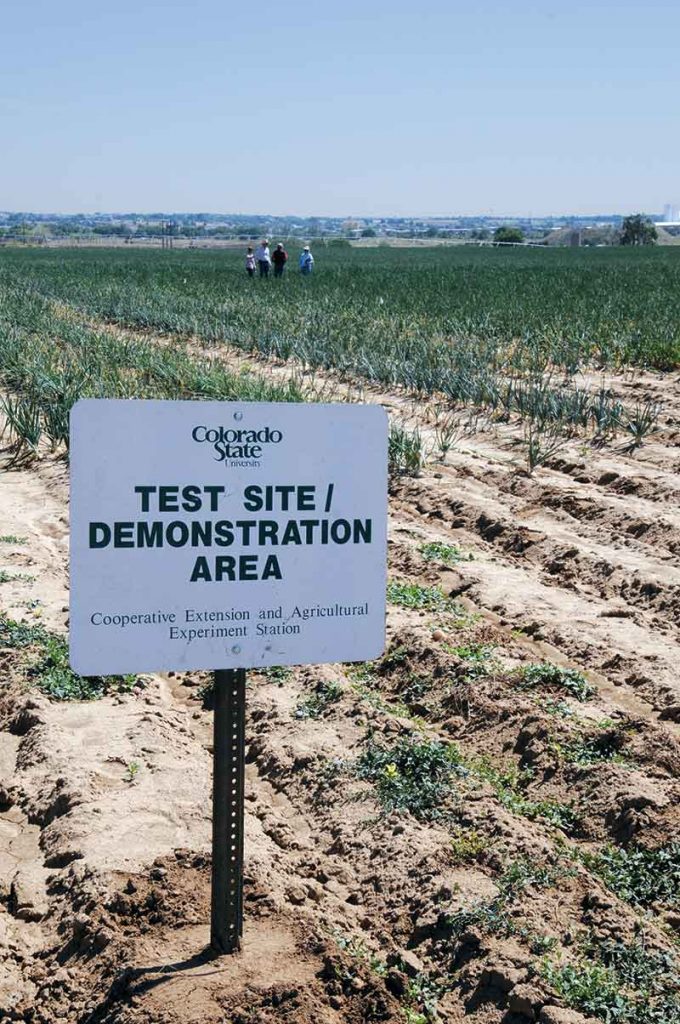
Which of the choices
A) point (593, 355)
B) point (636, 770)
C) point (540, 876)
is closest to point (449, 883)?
point (540, 876)

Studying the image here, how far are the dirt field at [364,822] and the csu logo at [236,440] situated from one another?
1367 millimetres

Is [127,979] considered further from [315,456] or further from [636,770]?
[636,770]

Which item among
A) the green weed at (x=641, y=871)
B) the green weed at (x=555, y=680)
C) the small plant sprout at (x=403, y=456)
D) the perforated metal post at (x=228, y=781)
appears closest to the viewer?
the perforated metal post at (x=228, y=781)

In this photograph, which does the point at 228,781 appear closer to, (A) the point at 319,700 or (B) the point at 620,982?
(B) the point at 620,982

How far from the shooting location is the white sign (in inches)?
117

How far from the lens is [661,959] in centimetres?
348

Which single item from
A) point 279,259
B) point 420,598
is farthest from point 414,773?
point 279,259

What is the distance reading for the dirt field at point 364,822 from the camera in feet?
11.0

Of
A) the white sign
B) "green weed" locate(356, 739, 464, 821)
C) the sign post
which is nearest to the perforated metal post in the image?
the sign post

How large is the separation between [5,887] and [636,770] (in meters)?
2.23

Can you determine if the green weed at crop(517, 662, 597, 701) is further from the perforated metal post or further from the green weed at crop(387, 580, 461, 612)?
the perforated metal post

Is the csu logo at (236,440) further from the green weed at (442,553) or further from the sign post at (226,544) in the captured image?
the green weed at (442,553)

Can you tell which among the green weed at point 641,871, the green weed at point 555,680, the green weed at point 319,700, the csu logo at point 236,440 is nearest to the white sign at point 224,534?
the csu logo at point 236,440

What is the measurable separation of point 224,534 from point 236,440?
0.23 m
